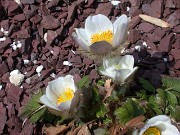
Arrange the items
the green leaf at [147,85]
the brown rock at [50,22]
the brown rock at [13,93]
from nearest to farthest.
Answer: the green leaf at [147,85]
the brown rock at [13,93]
the brown rock at [50,22]

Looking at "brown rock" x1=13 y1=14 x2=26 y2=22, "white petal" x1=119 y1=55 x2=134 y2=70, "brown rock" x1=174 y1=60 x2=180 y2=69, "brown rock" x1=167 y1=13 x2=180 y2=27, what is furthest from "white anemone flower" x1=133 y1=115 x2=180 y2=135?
"brown rock" x1=13 y1=14 x2=26 y2=22

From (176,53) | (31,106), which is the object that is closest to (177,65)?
(176,53)

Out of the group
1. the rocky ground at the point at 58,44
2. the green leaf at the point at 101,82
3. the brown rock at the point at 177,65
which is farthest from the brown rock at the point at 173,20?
the green leaf at the point at 101,82

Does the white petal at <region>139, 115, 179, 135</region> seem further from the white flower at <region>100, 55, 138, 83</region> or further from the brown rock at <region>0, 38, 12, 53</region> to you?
the brown rock at <region>0, 38, 12, 53</region>

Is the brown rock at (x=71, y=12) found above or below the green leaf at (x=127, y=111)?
above

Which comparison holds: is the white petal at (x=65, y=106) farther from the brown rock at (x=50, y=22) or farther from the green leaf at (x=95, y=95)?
the brown rock at (x=50, y=22)

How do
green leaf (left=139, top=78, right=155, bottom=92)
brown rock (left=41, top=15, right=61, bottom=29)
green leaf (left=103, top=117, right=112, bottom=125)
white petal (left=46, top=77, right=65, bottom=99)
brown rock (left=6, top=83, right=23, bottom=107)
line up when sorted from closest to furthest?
white petal (left=46, top=77, right=65, bottom=99), green leaf (left=103, top=117, right=112, bottom=125), green leaf (left=139, top=78, right=155, bottom=92), brown rock (left=6, top=83, right=23, bottom=107), brown rock (left=41, top=15, right=61, bottom=29)
